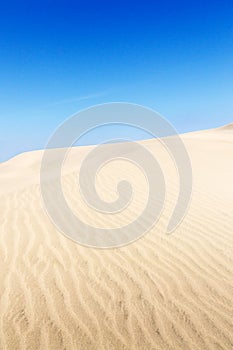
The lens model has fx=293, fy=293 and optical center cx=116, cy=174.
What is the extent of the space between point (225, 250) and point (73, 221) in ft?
10.4

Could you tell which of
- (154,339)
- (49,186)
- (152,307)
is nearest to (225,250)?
(152,307)

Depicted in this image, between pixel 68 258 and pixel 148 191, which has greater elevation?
pixel 148 191

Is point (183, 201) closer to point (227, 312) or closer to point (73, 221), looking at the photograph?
point (73, 221)

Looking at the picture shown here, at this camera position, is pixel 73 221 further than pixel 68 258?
Yes

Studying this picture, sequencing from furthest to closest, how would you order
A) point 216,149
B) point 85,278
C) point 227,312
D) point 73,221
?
point 216,149 → point 73,221 → point 85,278 → point 227,312

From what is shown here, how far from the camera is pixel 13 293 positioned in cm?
375

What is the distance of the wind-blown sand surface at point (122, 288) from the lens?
298 cm

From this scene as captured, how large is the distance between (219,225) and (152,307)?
8.82 feet

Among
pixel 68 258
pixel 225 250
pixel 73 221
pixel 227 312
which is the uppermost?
pixel 73 221

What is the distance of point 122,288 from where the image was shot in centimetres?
377

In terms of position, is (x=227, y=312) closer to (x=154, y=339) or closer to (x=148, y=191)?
(x=154, y=339)

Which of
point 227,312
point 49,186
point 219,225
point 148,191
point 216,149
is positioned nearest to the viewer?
point 227,312

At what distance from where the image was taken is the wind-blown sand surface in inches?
117

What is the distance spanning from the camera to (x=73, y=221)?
6309 mm
